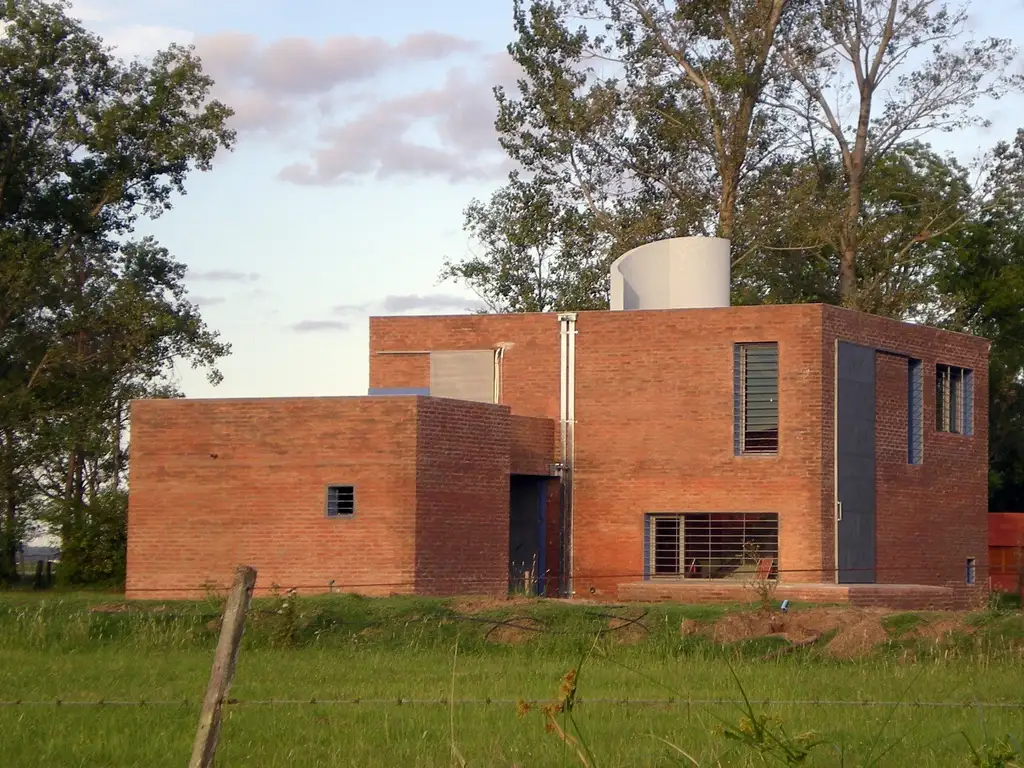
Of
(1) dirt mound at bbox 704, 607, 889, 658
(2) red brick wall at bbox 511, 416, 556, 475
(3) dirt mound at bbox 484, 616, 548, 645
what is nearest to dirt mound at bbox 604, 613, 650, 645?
(1) dirt mound at bbox 704, 607, 889, 658

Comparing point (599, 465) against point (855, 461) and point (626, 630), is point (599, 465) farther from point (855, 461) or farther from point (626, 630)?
point (626, 630)

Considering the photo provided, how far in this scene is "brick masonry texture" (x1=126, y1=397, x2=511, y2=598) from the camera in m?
29.6

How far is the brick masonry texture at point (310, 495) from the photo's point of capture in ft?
97.0

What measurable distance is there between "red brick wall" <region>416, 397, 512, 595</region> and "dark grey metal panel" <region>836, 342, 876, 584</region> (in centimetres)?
704

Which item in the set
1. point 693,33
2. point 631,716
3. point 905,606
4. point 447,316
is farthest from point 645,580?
point 693,33

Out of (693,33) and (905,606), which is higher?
(693,33)

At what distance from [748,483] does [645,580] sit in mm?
2976

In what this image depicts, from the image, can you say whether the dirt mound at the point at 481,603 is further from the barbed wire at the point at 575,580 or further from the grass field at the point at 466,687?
the barbed wire at the point at 575,580

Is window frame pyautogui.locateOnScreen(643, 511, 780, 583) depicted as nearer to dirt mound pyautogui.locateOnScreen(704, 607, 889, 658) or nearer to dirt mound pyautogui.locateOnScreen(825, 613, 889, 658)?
dirt mound pyautogui.locateOnScreen(704, 607, 889, 658)

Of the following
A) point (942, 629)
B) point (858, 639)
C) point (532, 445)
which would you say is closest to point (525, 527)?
point (532, 445)

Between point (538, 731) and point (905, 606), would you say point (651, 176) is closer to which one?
point (905, 606)

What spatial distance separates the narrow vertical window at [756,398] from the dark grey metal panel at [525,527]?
14.9ft

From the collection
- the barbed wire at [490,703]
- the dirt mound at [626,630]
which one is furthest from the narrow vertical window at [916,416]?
the barbed wire at [490,703]

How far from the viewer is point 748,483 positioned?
32438 mm
